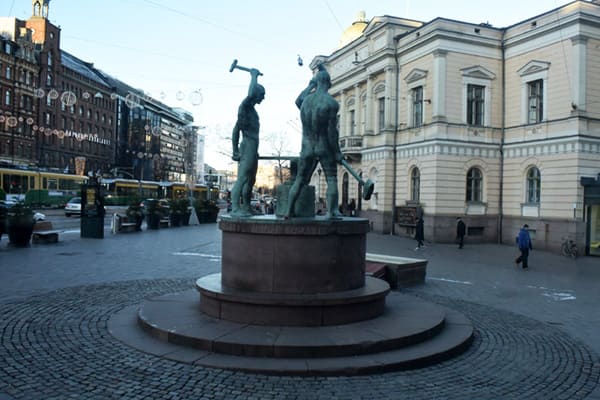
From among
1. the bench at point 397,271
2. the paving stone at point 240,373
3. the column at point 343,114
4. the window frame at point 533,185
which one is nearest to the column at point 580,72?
the window frame at point 533,185

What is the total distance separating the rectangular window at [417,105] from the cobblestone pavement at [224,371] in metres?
17.1

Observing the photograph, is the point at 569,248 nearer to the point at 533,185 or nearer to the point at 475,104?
the point at 533,185

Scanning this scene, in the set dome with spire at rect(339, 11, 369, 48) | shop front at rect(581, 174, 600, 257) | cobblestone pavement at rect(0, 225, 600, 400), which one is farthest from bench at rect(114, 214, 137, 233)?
dome with spire at rect(339, 11, 369, 48)

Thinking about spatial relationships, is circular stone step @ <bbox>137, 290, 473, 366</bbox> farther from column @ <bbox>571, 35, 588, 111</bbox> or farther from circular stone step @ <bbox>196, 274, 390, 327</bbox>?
Result: column @ <bbox>571, 35, 588, 111</bbox>

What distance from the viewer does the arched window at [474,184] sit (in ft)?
96.4

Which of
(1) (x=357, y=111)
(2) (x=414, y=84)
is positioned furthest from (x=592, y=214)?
(1) (x=357, y=111)

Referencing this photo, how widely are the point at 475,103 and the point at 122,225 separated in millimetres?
21950

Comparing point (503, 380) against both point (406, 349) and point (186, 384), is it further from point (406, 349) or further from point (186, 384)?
point (186, 384)

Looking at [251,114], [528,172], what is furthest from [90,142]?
[251,114]

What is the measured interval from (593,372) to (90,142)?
84483mm

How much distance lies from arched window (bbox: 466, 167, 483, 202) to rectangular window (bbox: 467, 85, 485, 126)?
291 cm

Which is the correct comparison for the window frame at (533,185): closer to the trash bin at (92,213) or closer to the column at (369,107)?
the column at (369,107)

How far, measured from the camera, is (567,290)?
529 inches

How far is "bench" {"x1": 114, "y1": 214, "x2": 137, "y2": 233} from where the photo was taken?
2691cm
